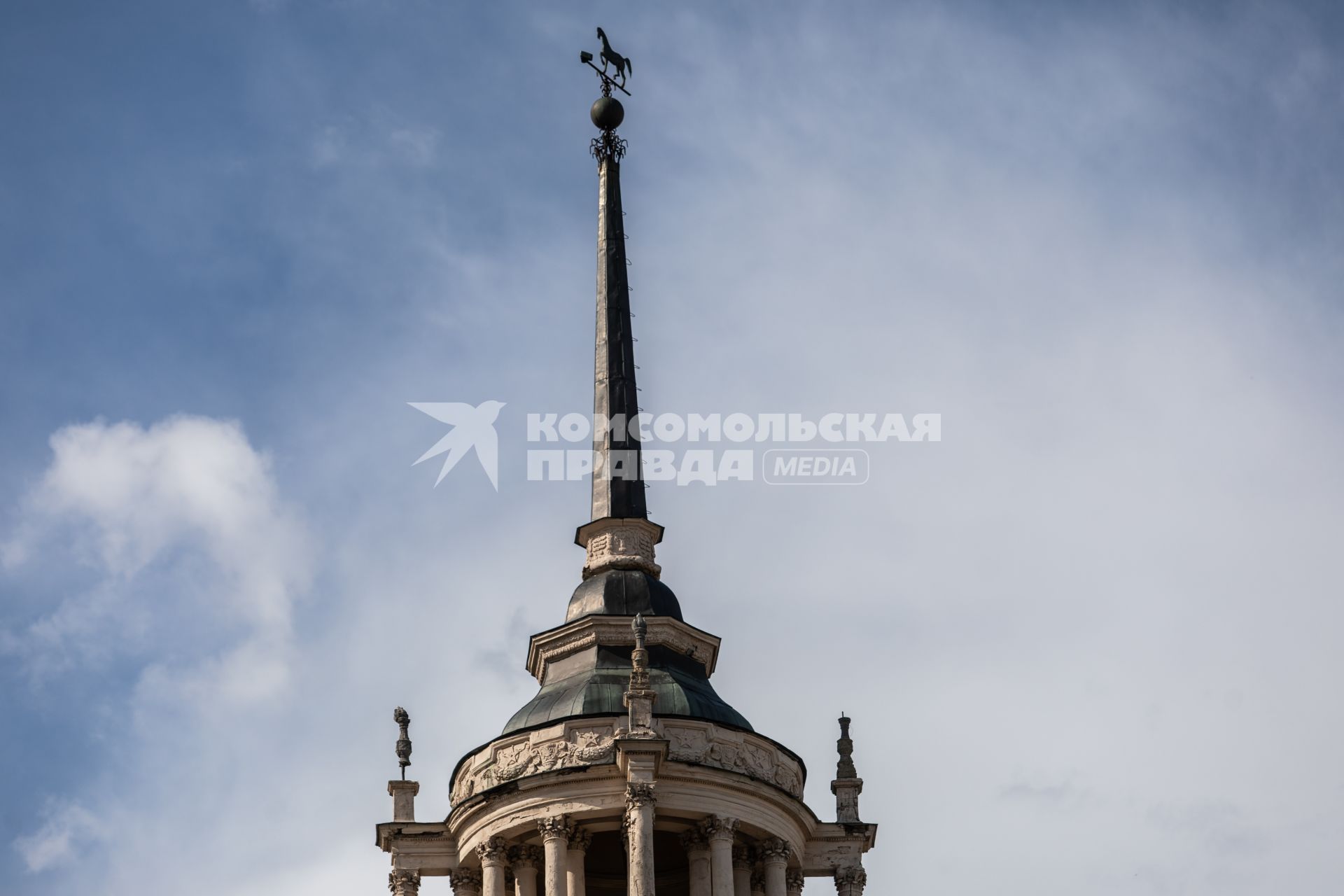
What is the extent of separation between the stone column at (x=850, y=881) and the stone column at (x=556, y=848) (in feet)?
23.9

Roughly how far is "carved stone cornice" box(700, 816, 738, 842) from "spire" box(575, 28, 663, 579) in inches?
353

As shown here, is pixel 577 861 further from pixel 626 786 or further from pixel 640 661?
pixel 640 661

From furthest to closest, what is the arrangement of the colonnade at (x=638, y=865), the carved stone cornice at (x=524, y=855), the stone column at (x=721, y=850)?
the carved stone cornice at (x=524, y=855), the stone column at (x=721, y=850), the colonnade at (x=638, y=865)

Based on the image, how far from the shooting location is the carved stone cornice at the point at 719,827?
58625 millimetres

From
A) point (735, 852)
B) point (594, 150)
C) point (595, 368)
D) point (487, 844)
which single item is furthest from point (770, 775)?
point (594, 150)

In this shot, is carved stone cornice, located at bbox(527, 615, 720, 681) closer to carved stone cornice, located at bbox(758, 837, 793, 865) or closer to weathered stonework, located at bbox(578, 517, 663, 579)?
weathered stonework, located at bbox(578, 517, 663, 579)

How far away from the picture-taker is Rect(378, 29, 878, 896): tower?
2297 inches

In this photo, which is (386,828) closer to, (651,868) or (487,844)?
(487,844)

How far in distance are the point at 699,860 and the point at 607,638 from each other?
708 centimetres

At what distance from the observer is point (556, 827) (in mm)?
58312

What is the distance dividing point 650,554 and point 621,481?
2.23 metres

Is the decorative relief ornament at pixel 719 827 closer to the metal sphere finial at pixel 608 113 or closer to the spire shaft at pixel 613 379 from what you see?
the spire shaft at pixel 613 379

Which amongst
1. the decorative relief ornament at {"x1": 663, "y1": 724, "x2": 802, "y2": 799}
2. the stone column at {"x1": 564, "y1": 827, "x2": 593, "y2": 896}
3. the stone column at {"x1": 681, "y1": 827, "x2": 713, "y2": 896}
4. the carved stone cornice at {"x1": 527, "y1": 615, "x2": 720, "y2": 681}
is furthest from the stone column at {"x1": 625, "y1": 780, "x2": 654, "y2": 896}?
the carved stone cornice at {"x1": 527, "y1": 615, "x2": 720, "y2": 681}

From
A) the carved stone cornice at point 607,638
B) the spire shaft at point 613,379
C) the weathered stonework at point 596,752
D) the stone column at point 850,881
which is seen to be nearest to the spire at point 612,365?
the spire shaft at point 613,379
